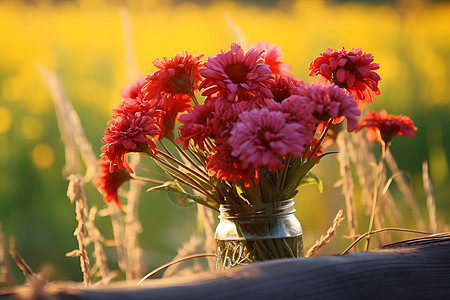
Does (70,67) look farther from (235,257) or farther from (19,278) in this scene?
(235,257)

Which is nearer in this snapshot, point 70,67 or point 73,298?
point 73,298

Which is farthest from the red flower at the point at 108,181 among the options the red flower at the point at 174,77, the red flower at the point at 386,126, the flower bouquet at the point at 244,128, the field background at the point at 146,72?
the field background at the point at 146,72

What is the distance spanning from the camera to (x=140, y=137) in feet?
1.63

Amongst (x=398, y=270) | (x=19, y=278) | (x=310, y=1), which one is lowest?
(x=19, y=278)

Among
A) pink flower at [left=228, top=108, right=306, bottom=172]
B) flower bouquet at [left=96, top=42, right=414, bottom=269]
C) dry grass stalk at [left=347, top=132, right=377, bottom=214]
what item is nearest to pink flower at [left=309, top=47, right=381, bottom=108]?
flower bouquet at [left=96, top=42, right=414, bottom=269]

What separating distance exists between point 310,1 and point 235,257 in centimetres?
154

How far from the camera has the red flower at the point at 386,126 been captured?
24.6 inches

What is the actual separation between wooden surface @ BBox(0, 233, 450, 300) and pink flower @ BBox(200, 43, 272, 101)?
7.4 inches

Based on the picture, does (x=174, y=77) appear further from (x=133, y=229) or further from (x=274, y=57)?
(x=133, y=229)

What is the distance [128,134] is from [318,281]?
0.81 feet

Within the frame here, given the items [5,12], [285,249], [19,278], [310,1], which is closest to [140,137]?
[285,249]

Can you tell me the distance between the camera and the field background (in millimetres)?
1541

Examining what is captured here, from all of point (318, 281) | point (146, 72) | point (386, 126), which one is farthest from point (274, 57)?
point (146, 72)

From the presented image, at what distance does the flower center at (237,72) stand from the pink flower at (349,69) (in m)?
0.09
